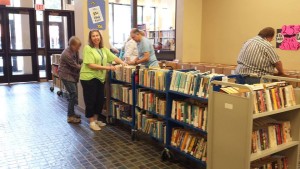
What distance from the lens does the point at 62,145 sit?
4176 mm

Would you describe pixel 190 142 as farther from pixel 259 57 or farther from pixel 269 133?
pixel 259 57

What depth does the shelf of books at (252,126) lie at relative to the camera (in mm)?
2363

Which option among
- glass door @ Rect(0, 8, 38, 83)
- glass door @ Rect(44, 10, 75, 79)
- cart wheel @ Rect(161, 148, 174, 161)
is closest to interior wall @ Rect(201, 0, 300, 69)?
cart wheel @ Rect(161, 148, 174, 161)

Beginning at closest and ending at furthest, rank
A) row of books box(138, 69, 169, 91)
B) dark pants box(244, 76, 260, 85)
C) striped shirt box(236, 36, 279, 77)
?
dark pants box(244, 76, 260, 85) < row of books box(138, 69, 169, 91) < striped shirt box(236, 36, 279, 77)

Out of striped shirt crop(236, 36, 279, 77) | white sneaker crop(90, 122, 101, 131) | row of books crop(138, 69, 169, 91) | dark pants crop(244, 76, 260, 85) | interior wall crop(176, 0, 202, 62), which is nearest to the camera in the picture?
dark pants crop(244, 76, 260, 85)

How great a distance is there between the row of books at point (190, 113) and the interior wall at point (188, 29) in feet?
11.3

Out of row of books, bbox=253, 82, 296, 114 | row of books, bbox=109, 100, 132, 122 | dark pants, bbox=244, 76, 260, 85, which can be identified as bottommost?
row of books, bbox=109, 100, 132, 122

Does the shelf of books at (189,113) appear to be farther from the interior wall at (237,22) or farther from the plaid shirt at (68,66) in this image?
the interior wall at (237,22)

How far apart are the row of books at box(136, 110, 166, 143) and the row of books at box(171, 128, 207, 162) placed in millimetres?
231

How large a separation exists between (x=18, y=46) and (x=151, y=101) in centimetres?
773

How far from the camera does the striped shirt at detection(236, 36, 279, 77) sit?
388 cm

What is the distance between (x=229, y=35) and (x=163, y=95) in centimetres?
309

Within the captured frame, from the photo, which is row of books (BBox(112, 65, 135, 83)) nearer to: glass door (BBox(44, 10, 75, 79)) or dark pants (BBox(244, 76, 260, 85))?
dark pants (BBox(244, 76, 260, 85))

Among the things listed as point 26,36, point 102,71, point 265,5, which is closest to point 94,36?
point 102,71
